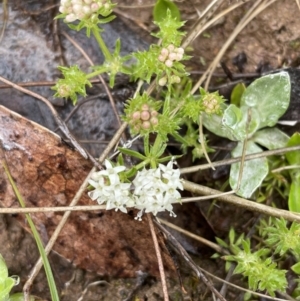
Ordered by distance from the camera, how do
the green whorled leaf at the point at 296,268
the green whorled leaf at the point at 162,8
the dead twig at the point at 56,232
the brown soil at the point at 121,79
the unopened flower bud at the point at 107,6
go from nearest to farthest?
the unopened flower bud at the point at 107,6 < the dead twig at the point at 56,232 < the green whorled leaf at the point at 296,268 < the brown soil at the point at 121,79 < the green whorled leaf at the point at 162,8

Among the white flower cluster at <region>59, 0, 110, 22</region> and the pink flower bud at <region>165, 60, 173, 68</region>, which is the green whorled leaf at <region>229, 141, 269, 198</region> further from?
the white flower cluster at <region>59, 0, 110, 22</region>

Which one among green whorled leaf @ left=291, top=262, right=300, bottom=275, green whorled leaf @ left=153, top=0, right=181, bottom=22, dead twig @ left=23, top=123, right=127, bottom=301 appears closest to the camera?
dead twig @ left=23, top=123, right=127, bottom=301

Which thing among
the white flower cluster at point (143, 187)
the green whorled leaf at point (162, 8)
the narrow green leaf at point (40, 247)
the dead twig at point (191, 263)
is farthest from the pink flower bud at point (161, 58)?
the narrow green leaf at point (40, 247)

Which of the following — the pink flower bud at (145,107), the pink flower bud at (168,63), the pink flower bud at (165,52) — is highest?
the pink flower bud at (165,52)

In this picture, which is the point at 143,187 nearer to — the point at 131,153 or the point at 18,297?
the point at 131,153

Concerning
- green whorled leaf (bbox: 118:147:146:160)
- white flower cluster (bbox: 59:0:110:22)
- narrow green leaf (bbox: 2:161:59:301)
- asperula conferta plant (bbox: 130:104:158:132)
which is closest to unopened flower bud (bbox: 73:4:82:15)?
white flower cluster (bbox: 59:0:110:22)

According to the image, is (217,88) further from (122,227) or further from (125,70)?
(122,227)

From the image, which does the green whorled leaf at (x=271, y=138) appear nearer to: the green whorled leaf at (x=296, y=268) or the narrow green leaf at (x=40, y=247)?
the green whorled leaf at (x=296, y=268)
